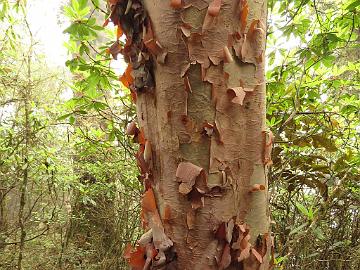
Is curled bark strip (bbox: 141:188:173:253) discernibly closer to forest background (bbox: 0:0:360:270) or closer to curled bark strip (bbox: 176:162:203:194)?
curled bark strip (bbox: 176:162:203:194)

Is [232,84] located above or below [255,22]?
below

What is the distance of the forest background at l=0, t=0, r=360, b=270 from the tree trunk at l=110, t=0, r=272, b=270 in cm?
97

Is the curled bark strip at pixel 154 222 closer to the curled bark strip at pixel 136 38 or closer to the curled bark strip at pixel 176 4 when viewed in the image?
the curled bark strip at pixel 136 38

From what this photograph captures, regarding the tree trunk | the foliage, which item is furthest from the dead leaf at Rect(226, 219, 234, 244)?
the foliage

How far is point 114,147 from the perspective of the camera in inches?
118

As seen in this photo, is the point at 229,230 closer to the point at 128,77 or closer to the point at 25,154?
the point at 128,77

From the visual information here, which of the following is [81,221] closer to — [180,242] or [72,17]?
[72,17]

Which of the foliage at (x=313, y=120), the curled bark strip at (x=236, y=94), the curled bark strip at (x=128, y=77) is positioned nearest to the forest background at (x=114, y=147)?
the foliage at (x=313, y=120)

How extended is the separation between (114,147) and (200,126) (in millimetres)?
2477

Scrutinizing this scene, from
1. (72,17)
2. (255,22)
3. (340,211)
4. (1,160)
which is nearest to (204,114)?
(255,22)

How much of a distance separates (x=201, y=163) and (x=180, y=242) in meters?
0.15

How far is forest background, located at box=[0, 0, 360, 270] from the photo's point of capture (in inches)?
71.8

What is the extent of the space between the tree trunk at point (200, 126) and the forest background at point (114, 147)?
0.97 metres

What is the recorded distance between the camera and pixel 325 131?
2.12 m
